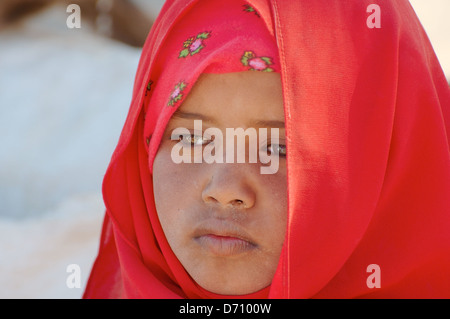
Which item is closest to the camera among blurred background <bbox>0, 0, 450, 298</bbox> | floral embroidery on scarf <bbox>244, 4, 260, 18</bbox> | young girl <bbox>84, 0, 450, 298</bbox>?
young girl <bbox>84, 0, 450, 298</bbox>

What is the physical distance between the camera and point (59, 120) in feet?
8.47

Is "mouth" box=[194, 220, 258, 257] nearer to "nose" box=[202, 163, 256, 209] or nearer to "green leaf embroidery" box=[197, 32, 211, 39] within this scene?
"nose" box=[202, 163, 256, 209]

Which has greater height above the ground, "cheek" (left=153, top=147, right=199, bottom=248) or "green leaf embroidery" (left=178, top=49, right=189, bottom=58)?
"green leaf embroidery" (left=178, top=49, right=189, bottom=58)

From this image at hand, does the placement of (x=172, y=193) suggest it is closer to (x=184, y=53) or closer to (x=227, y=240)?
(x=227, y=240)

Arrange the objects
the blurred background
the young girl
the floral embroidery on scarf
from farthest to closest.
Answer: the blurred background, the floral embroidery on scarf, the young girl

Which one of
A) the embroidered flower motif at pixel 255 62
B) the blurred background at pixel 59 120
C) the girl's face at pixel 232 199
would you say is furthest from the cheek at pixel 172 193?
the blurred background at pixel 59 120

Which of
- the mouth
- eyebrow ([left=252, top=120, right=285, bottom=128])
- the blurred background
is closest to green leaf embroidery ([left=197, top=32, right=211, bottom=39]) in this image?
eyebrow ([left=252, top=120, right=285, bottom=128])

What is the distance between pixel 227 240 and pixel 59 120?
1.54 m

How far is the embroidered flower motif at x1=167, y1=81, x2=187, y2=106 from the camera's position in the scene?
129 cm

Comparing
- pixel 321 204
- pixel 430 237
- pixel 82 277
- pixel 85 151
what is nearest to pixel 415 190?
pixel 430 237

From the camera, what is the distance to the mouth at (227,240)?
4.00ft

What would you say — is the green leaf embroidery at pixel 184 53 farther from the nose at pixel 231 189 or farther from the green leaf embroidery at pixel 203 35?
the nose at pixel 231 189

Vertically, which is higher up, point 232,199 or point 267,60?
point 267,60

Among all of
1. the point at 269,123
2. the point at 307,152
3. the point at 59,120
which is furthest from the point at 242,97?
the point at 59,120
